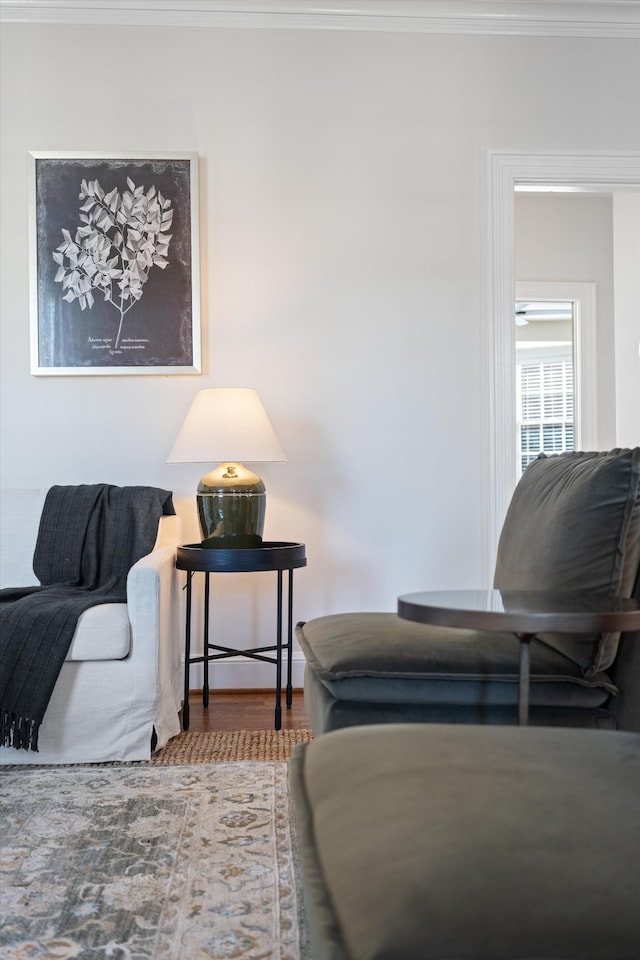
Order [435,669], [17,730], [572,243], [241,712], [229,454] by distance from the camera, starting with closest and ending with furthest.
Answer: [435,669], [17,730], [229,454], [241,712], [572,243]

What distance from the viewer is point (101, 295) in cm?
368

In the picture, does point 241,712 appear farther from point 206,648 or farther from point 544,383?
point 544,383

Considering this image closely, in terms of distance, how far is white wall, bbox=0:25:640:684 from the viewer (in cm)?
369

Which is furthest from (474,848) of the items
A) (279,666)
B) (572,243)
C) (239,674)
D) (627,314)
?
(572,243)

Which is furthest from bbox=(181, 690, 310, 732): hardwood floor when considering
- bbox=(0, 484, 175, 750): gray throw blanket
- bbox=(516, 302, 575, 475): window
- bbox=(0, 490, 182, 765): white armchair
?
bbox=(516, 302, 575, 475): window

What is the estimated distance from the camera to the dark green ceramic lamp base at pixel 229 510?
127 inches

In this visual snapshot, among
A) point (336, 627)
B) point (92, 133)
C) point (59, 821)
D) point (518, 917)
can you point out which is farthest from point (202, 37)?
point (518, 917)

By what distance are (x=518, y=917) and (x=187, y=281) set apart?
3.22 metres

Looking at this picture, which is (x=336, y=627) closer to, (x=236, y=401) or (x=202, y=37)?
(x=236, y=401)

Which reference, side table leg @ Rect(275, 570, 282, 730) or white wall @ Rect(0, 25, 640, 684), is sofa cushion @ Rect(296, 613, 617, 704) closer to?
side table leg @ Rect(275, 570, 282, 730)

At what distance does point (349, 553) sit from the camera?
376cm

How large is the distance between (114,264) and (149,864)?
8.33 ft

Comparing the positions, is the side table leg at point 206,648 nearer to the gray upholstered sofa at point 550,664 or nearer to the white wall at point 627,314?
the gray upholstered sofa at point 550,664

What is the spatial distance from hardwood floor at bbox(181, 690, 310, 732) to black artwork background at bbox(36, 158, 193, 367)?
1.38 m
